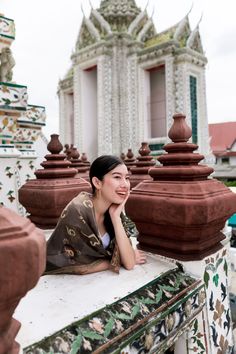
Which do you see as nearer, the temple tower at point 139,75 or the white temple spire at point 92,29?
the temple tower at point 139,75

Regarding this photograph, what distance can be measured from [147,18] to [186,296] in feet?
43.0

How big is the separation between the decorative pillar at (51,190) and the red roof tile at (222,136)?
753 inches

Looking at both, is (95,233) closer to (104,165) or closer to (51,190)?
(104,165)

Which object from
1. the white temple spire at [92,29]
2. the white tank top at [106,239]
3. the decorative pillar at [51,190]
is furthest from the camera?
the white temple spire at [92,29]

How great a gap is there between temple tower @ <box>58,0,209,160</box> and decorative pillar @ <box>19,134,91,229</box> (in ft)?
28.5

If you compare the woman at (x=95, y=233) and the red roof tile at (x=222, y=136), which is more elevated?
the red roof tile at (x=222, y=136)

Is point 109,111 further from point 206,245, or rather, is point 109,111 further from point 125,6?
point 206,245

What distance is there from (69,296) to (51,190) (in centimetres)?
108

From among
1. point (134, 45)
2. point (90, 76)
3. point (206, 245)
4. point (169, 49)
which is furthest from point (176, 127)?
point (90, 76)

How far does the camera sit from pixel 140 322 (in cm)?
107

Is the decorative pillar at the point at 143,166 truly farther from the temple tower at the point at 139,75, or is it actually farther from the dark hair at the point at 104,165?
the temple tower at the point at 139,75

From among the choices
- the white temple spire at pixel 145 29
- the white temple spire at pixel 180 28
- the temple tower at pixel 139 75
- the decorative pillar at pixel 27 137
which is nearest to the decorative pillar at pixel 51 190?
the decorative pillar at pixel 27 137

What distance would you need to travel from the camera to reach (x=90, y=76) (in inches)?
495

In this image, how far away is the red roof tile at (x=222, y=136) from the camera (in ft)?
66.1
